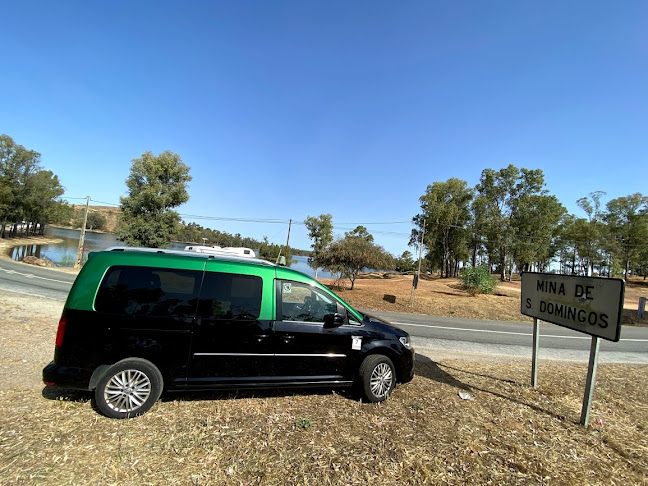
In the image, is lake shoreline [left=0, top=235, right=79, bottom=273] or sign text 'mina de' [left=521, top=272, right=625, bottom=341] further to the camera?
lake shoreline [left=0, top=235, right=79, bottom=273]

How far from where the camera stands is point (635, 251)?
168ft

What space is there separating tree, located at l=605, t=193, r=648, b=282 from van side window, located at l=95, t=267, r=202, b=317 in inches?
2517

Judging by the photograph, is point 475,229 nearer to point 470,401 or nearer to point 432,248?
point 432,248

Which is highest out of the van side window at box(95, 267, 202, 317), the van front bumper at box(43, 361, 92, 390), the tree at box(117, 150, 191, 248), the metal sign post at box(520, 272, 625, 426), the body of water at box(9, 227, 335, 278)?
the tree at box(117, 150, 191, 248)

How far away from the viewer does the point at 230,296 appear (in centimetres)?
418

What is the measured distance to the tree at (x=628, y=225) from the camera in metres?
50.2

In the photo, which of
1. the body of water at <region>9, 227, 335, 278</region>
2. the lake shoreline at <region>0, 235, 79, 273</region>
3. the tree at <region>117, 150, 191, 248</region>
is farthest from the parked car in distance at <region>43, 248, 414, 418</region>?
the tree at <region>117, 150, 191, 248</region>

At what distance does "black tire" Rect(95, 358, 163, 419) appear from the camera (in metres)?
3.70

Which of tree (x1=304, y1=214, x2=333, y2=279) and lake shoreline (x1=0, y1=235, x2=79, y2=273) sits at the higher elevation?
tree (x1=304, y1=214, x2=333, y2=279)

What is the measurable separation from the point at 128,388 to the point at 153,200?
35021 millimetres

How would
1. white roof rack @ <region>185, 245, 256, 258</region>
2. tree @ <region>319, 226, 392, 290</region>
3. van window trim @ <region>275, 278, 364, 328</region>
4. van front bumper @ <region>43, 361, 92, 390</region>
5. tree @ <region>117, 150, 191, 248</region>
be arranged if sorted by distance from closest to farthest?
van front bumper @ <region>43, 361, 92, 390</region> → van window trim @ <region>275, 278, 364, 328</region> → white roof rack @ <region>185, 245, 256, 258</region> → tree @ <region>319, 226, 392, 290</region> → tree @ <region>117, 150, 191, 248</region>

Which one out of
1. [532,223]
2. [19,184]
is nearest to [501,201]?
[532,223]

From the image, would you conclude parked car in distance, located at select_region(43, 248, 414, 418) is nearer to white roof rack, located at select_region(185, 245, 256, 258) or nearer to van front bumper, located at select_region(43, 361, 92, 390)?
van front bumper, located at select_region(43, 361, 92, 390)

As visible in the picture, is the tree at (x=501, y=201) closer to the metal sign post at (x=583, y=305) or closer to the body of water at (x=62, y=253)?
the body of water at (x=62, y=253)
